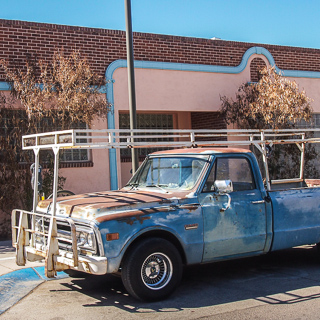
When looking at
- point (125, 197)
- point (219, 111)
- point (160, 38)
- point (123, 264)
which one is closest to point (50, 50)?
point (160, 38)

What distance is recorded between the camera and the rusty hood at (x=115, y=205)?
19.3 feet

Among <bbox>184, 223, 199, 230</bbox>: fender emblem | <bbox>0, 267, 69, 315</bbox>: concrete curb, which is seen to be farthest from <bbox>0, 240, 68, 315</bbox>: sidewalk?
<bbox>184, 223, 199, 230</bbox>: fender emblem

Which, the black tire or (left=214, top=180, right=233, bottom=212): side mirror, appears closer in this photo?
the black tire

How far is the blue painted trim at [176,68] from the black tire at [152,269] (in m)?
6.84

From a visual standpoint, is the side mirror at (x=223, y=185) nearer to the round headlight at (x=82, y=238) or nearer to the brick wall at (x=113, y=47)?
the round headlight at (x=82, y=238)

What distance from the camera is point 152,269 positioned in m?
6.04

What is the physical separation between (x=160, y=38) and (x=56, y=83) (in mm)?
3843

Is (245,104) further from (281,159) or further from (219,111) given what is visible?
(281,159)

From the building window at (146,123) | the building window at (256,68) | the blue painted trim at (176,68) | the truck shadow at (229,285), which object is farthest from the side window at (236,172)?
the building window at (256,68)

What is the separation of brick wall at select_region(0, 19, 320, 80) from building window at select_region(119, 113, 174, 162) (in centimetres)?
200

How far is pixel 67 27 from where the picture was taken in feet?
41.9

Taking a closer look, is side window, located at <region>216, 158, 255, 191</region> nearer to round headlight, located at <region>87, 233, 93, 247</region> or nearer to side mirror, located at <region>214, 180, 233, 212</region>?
side mirror, located at <region>214, 180, 233, 212</region>

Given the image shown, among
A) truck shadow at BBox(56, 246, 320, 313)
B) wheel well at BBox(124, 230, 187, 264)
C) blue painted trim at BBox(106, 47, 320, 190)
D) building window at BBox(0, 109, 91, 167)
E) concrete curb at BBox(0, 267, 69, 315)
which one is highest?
blue painted trim at BBox(106, 47, 320, 190)

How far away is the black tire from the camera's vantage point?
19.1 feet
